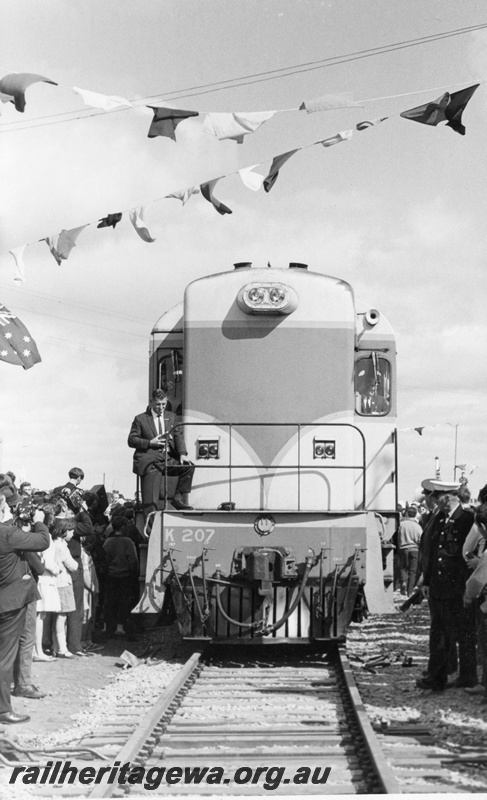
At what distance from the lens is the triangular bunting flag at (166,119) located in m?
8.25

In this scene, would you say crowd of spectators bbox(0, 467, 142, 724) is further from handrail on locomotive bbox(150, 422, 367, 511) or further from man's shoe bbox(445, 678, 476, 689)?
man's shoe bbox(445, 678, 476, 689)

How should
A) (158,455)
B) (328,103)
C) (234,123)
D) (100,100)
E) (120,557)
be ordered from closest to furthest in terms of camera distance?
(100,100), (328,103), (234,123), (158,455), (120,557)

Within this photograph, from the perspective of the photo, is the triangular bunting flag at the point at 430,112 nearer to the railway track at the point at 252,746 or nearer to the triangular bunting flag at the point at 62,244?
the triangular bunting flag at the point at 62,244

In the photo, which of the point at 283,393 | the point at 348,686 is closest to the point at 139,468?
the point at 283,393

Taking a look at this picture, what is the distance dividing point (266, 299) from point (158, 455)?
2.01m

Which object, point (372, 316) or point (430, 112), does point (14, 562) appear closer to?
point (430, 112)

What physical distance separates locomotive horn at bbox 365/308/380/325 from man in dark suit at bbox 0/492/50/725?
15.6 feet

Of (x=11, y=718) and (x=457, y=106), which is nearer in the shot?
(x=11, y=718)

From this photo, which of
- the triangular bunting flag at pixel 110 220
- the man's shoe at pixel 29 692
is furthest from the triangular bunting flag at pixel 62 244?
the man's shoe at pixel 29 692

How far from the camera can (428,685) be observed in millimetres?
8766

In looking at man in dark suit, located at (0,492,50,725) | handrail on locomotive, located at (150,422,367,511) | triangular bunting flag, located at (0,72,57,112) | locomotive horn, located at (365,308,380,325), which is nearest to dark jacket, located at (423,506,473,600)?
handrail on locomotive, located at (150,422,367,511)

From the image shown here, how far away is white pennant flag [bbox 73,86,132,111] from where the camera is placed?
7.98 m

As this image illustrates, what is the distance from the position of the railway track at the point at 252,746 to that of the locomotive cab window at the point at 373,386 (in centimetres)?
307

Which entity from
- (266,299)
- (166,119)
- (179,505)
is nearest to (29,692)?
(179,505)
